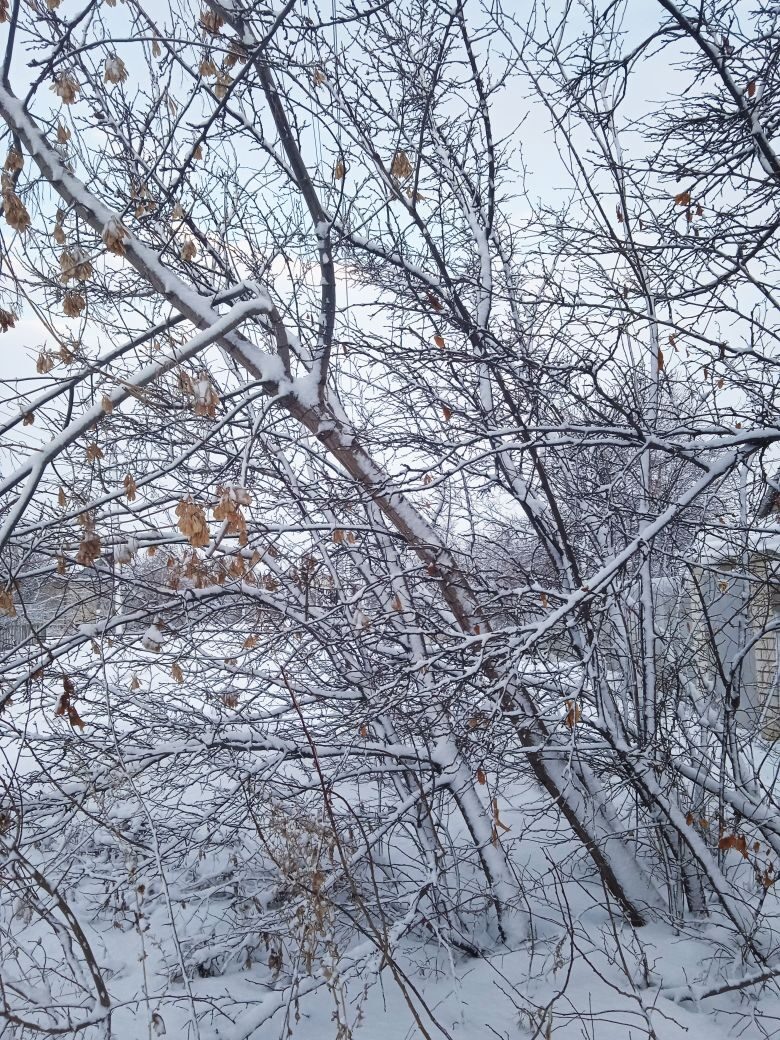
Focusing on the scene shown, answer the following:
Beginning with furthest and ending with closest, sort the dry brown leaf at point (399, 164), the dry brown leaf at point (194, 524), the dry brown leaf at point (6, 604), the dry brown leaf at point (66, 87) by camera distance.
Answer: the dry brown leaf at point (399, 164)
the dry brown leaf at point (66, 87)
the dry brown leaf at point (6, 604)
the dry brown leaf at point (194, 524)

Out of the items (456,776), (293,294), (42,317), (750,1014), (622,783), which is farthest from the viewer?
(293,294)

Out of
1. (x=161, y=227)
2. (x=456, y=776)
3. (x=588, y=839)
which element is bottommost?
(x=588, y=839)

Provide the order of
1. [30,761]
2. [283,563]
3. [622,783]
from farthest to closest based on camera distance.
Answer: [30,761]
[283,563]
[622,783]

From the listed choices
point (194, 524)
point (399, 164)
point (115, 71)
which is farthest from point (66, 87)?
point (194, 524)

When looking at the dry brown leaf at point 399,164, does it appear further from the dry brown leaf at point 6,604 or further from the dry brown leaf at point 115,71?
the dry brown leaf at point 6,604

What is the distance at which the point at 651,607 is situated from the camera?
518 centimetres

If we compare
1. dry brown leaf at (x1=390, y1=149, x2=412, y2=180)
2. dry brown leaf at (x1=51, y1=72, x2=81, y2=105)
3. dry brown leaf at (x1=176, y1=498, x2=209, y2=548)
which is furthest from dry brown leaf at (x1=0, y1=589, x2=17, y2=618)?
dry brown leaf at (x1=390, y1=149, x2=412, y2=180)

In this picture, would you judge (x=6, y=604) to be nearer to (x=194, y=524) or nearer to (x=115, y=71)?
(x=194, y=524)

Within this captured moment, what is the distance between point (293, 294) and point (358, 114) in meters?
1.34

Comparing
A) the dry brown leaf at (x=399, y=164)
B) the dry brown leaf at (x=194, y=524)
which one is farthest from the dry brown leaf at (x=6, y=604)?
the dry brown leaf at (x=399, y=164)

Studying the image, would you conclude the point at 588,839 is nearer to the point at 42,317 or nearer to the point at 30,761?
the point at 42,317

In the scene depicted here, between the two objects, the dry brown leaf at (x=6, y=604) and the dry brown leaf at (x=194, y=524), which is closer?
the dry brown leaf at (x=194, y=524)

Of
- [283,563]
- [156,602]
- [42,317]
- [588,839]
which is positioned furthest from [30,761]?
[42,317]

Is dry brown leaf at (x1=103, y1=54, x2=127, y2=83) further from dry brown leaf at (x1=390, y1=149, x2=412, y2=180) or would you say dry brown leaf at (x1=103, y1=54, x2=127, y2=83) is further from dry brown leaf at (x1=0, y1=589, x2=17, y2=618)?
dry brown leaf at (x1=0, y1=589, x2=17, y2=618)
